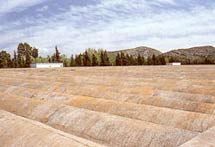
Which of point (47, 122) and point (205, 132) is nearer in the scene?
point (205, 132)

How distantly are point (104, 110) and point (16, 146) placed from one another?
1.26 meters

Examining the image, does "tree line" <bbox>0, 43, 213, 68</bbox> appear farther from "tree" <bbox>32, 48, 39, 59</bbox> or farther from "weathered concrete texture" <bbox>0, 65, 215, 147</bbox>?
"weathered concrete texture" <bbox>0, 65, 215, 147</bbox>

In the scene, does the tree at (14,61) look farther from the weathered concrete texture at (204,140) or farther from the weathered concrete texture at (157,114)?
the weathered concrete texture at (204,140)

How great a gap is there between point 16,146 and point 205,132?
1293 mm

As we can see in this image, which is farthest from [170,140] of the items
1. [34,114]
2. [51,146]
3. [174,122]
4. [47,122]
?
[34,114]

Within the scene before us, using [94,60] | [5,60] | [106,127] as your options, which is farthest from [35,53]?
[106,127]

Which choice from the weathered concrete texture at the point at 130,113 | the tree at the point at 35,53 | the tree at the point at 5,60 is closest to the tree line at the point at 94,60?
the tree at the point at 5,60

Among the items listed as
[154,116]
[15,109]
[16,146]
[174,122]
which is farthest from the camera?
[15,109]

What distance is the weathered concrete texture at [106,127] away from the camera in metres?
2.16

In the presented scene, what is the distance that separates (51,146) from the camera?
1829mm

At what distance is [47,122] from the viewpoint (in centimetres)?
294

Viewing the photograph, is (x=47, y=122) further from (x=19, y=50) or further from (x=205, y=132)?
(x=19, y=50)

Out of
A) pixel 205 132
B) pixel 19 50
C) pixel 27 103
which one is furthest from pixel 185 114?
pixel 19 50

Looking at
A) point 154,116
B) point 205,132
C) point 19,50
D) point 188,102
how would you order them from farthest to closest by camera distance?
1. point 19,50
2. point 188,102
3. point 154,116
4. point 205,132
